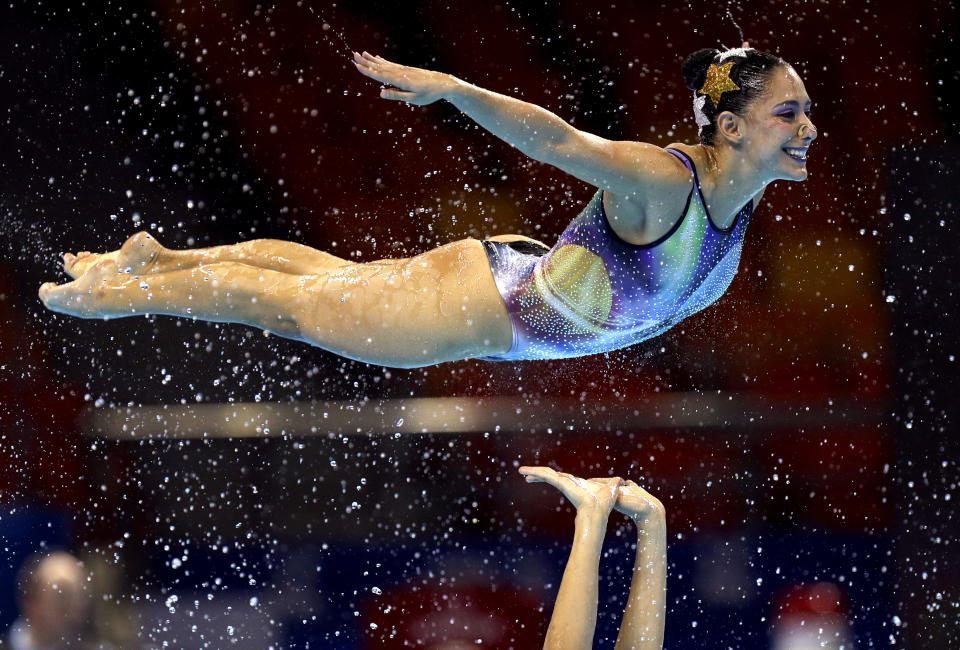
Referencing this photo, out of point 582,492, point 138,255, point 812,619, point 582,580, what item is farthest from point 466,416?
point 582,580

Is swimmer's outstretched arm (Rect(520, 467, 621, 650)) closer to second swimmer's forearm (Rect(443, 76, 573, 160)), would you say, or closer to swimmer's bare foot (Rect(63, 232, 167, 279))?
second swimmer's forearm (Rect(443, 76, 573, 160))

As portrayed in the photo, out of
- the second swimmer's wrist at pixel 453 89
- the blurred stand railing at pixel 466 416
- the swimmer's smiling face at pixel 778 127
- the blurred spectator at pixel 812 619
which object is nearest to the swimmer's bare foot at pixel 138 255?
the second swimmer's wrist at pixel 453 89

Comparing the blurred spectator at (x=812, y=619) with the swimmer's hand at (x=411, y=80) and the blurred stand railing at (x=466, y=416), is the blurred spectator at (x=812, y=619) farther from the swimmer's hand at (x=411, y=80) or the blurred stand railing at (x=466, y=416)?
Result: the swimmer's hand at (x=411, y=80)

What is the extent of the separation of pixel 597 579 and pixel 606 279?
70 centimetres

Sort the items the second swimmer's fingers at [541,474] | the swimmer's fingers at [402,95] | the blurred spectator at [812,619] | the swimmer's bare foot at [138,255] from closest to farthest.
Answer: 1. the swimmer's fingers at [402,95]
2. the second swimmer's fingers at [541,474]
3. the swimmer's bare foot at [138,255]
4. the blurred spectator at [812,619]

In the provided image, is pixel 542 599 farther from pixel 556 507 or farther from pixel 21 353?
pixel 21 353

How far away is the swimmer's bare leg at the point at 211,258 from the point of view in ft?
8.86

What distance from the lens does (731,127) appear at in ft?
7.95

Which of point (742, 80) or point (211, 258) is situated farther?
point (211, 258)

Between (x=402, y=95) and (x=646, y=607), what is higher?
(x=402, y=95)

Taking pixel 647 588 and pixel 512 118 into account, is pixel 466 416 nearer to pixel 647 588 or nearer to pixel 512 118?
pixel 647 588

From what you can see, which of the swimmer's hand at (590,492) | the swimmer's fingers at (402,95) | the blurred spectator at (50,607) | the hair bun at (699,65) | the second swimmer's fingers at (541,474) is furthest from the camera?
the blurred spectator at (50,607)

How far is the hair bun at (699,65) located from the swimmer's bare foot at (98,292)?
1445 mm

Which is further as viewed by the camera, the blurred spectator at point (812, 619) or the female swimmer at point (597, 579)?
the blurred spectator at point (812, 619)
